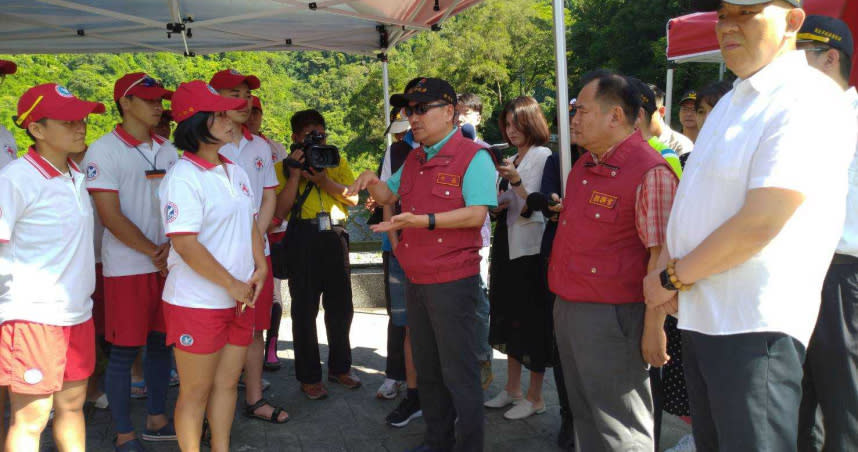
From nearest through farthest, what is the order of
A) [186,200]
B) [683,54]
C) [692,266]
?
[692,266], [186,200], [683,54]

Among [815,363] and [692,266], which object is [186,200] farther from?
[815,363]

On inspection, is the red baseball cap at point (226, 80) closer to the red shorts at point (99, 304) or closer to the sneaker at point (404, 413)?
the red shorts at point (99, 304)

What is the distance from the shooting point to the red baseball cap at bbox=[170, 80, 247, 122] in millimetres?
2633

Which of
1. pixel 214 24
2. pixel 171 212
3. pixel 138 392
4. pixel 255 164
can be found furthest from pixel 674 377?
pixel 214 24

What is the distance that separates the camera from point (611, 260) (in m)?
2.15

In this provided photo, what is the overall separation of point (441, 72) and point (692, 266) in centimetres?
3464

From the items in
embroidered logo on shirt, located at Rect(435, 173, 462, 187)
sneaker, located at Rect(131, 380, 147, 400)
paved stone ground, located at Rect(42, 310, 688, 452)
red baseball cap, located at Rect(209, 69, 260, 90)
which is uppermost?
red baseball cap, located at Rect(209, 69, 260, 90)

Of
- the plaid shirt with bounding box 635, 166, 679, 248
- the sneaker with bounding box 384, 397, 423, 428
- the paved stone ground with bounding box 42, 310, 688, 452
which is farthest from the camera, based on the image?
the sneaker with bounding box 384, 397, 423, 428

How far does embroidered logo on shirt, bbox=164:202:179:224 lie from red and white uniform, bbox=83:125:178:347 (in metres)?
0.68

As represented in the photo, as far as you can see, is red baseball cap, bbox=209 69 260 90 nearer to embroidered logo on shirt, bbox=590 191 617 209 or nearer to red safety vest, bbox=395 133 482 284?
red safety vest, bbox=395 133 482 284

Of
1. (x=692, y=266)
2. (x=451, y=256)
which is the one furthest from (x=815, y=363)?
(x=451, y=256)

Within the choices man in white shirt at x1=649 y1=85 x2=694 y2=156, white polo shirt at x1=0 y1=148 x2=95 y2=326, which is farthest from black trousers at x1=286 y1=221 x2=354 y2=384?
man in white shirt at x1=649 y1=85 x2=694 y2=156

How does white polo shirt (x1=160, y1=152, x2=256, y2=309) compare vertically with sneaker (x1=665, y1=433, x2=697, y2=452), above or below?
above

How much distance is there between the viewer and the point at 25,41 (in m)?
5.16
